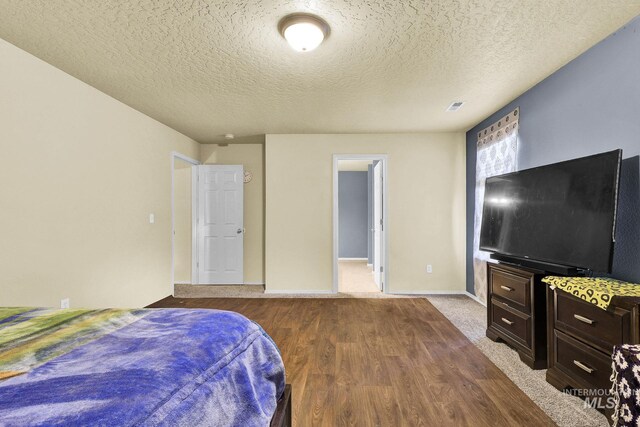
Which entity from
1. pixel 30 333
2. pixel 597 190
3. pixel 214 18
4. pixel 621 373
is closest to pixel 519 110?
pixel 597 190

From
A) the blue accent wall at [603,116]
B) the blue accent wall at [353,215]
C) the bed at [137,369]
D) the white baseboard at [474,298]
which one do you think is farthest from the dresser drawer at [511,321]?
the blue accent wall at [353,215]

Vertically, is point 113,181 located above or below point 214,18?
below

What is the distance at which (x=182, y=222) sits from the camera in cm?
542

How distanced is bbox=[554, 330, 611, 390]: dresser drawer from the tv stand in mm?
445

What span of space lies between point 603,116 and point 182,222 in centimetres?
568

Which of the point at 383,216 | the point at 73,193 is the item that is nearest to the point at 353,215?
the point at 383,216

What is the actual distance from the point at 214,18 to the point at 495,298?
331 centimetres

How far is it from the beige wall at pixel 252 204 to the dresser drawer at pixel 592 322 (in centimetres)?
426

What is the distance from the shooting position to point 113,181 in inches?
130

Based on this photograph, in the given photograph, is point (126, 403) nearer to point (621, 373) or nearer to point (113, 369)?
point (113, 369)

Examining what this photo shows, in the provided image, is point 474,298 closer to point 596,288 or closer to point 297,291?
point 297,291

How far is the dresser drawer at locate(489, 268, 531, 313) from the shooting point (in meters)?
2.44

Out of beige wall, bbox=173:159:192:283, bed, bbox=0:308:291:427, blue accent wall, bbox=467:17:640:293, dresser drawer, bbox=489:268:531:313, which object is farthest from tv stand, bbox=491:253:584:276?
beige wall, bbox=173:159:192:283

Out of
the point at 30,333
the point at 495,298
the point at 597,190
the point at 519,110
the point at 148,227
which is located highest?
the point at 519,110
